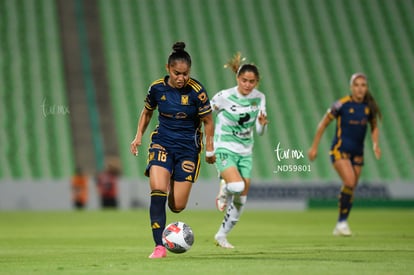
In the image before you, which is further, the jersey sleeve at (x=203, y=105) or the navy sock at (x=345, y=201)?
the navy sock at (x=345, y=201)

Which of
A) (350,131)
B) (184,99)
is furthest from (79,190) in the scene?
(184,99)

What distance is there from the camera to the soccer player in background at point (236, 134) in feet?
37.1

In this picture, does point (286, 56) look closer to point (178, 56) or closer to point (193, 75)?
point (193, 75)

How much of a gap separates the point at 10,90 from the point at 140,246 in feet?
54.5

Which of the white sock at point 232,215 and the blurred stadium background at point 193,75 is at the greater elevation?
the blurred stadium background at point 193,75

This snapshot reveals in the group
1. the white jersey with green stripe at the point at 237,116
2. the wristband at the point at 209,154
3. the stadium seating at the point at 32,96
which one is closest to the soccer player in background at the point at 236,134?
the white jersey with green stripe at the point at 237,116

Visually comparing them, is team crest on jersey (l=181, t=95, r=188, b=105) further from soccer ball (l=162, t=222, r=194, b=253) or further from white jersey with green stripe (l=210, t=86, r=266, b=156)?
white jersey with green stripe (l=210, t=86, r=266, b=156)

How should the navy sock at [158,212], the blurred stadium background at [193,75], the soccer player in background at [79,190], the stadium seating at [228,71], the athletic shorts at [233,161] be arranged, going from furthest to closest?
the stadium seating at [228,71] → the blurred stadium background at [193,75] → the soccer player in background at [79,190] → the athletic shorts at [233,161] → the navy sock at [158,212]

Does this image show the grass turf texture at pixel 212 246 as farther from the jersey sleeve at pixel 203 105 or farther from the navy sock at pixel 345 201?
the jersey sleeve at pixel 203 105

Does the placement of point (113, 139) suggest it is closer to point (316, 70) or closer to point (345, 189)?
point (316, 70)

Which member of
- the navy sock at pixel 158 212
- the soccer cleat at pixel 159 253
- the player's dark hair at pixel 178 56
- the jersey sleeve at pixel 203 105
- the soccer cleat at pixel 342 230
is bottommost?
the soccer cleat at pixel 342 230

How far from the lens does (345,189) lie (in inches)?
562

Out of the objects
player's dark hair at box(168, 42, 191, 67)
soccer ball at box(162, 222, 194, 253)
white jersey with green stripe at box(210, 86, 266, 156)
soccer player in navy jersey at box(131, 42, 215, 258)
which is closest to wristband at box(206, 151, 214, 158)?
soccer player in navy jersey at box(131, 42, 215, 258)

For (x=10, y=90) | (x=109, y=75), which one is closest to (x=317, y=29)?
(x=109, y=75)
